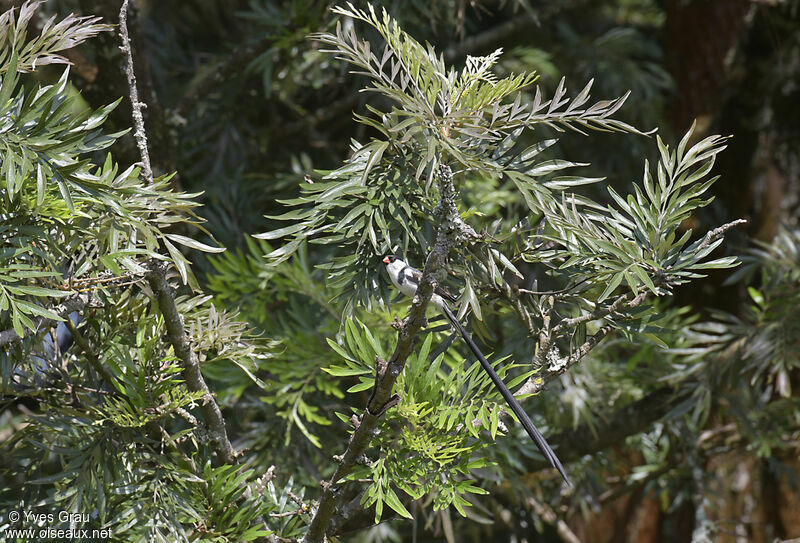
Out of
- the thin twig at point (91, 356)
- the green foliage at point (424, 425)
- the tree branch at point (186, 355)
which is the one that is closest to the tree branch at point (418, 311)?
the green foliage at point (424, 425)

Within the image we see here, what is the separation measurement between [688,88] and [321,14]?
50.4 inches

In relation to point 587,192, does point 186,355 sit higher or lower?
higher

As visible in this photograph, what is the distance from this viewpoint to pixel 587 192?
2.26m

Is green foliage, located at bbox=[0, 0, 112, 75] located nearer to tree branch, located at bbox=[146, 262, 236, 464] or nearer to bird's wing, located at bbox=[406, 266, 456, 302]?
tree branch, located at bbox=[146, 262, 236, 464]

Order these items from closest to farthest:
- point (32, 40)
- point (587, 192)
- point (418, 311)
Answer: point (418, 311), point (32, 40), point (587, 192)

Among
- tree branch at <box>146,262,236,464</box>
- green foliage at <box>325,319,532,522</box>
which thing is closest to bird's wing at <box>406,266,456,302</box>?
green foliage at <box>325,319,532,522</box>

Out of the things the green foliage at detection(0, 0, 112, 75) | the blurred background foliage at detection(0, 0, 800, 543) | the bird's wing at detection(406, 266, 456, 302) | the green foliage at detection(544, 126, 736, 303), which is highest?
the green foliage at detection(0, 0, 112, 75)

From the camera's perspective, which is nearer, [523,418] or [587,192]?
[523,418]

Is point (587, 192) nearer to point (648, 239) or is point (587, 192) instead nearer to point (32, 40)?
point (648, 239)

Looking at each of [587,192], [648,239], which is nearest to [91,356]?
[648,239]

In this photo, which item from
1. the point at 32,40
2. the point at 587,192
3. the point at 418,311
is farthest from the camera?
the point at 587,192

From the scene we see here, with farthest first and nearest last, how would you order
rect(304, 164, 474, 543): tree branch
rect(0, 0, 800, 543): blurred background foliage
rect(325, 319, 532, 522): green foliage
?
rect(0, 0, 800, 543): blurred background foliage → rect(325, 319, 532, 522): green foliage → rect(304, 164, 474, 543): tree branch

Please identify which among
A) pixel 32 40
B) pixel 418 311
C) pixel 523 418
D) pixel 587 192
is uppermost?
pixel 32 40

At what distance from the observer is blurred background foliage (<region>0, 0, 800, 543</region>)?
141 cm
